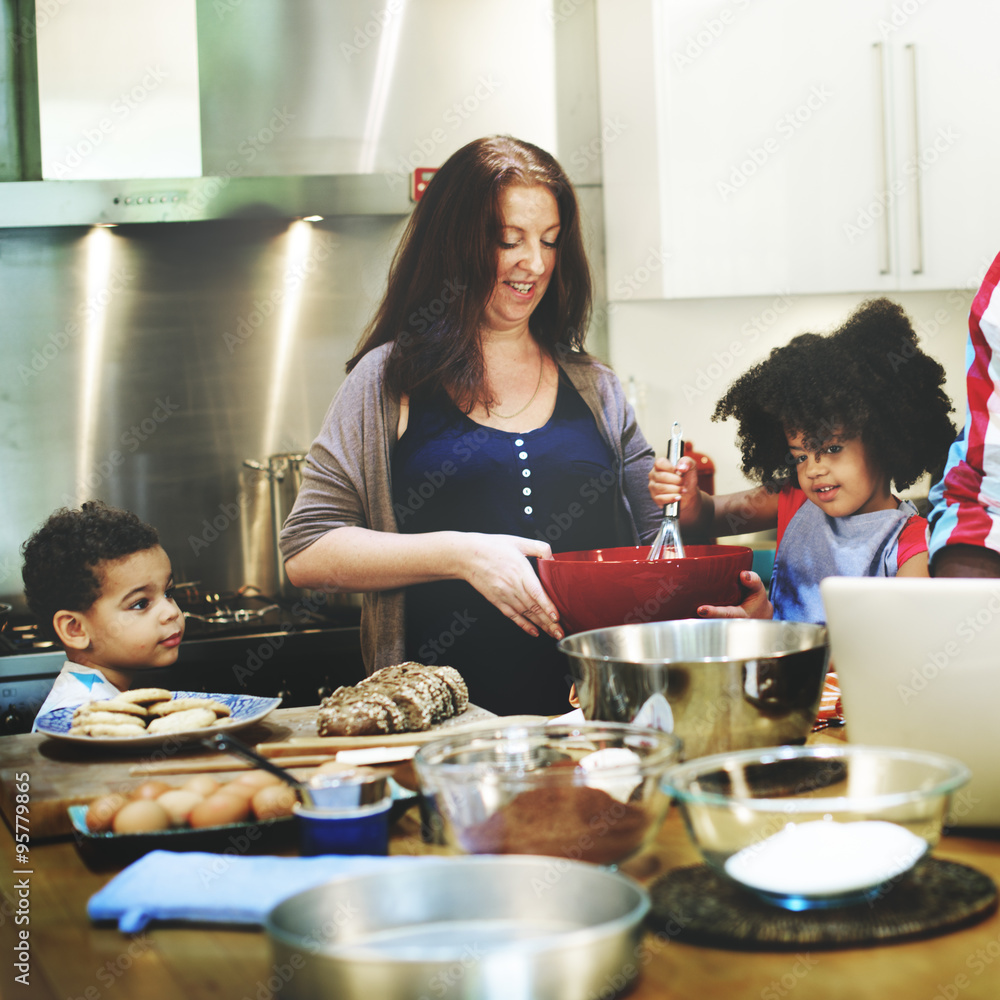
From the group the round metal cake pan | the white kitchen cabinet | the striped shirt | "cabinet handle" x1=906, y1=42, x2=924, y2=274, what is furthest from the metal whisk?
"cabinet handle" x1=906, y1=42, x2=924, y2=274

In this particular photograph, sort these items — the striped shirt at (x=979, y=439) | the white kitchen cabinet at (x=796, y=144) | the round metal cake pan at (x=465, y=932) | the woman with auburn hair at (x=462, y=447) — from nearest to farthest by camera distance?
the round metal cake pan at (x=465, y=932) → the striped shirt at (x=979, y=439) → the woman with auburn hair at (x=462, y=447) → the white kitchen cabinet at (x=796, y=144)

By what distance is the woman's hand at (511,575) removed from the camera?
124cm

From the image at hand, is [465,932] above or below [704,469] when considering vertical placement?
below

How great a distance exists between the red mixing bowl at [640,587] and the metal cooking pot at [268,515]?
1.56 m

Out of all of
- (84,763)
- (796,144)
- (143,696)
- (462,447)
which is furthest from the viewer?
(796,144)

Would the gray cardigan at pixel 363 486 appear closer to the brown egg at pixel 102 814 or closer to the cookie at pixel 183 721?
the cookie at pixel 183 721

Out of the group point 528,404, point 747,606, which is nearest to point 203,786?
point 747,606

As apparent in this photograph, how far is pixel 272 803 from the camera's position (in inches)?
29.4

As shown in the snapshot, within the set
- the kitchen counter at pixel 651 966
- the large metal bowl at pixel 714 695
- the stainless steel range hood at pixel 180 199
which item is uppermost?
the stainless steel range hood at pixel 180 199

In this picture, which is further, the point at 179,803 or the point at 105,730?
the point at 105,730

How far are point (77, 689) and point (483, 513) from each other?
63 cm

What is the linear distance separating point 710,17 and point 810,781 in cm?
222

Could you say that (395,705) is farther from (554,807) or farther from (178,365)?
(178,365)

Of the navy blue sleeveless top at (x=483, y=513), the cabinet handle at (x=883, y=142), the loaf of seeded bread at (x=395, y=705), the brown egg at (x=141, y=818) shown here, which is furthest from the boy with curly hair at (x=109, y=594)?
the cabinet handle at (x=883, y=142)
